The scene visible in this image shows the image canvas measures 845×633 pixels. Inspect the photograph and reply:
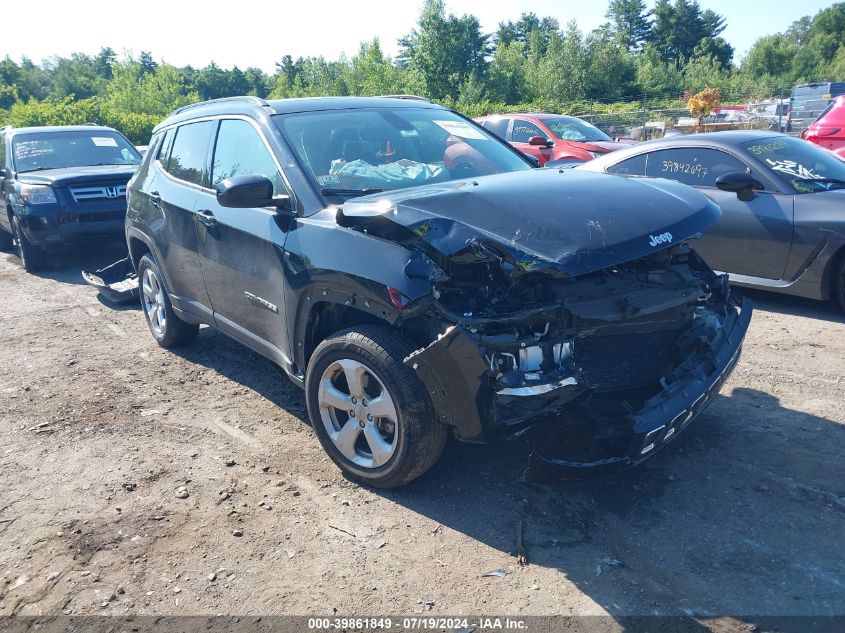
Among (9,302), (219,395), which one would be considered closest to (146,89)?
(9,302)

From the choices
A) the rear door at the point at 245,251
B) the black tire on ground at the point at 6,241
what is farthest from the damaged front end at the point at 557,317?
the black tire on ground at the point at 6,241

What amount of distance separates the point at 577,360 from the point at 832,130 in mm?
9529

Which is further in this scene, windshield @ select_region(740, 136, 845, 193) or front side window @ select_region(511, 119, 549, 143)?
front side window @ select_region(511, 119, 549, 143)

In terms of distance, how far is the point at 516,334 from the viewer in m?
2.82

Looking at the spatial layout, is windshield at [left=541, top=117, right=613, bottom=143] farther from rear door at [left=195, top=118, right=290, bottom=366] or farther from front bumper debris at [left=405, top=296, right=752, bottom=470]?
front bumper debris at [left=405, top=296, right=752, bottom=470]

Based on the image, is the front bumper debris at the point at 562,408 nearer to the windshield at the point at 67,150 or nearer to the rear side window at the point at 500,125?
the windshield at the point at 67,150

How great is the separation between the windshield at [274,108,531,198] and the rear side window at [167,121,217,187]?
854 millimetres

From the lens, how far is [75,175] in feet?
29.9

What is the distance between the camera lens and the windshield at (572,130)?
13.9 m

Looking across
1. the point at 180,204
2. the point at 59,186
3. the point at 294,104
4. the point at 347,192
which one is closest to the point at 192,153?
the point at 180,204

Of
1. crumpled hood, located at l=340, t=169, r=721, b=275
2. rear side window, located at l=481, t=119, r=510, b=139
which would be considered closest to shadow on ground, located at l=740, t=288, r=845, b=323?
crumpled hood, located at l=340, t=169, r=721, b=275

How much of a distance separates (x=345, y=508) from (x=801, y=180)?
5.06 m

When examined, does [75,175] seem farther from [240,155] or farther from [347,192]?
[347,192]

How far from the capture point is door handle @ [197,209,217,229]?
4328 mm
